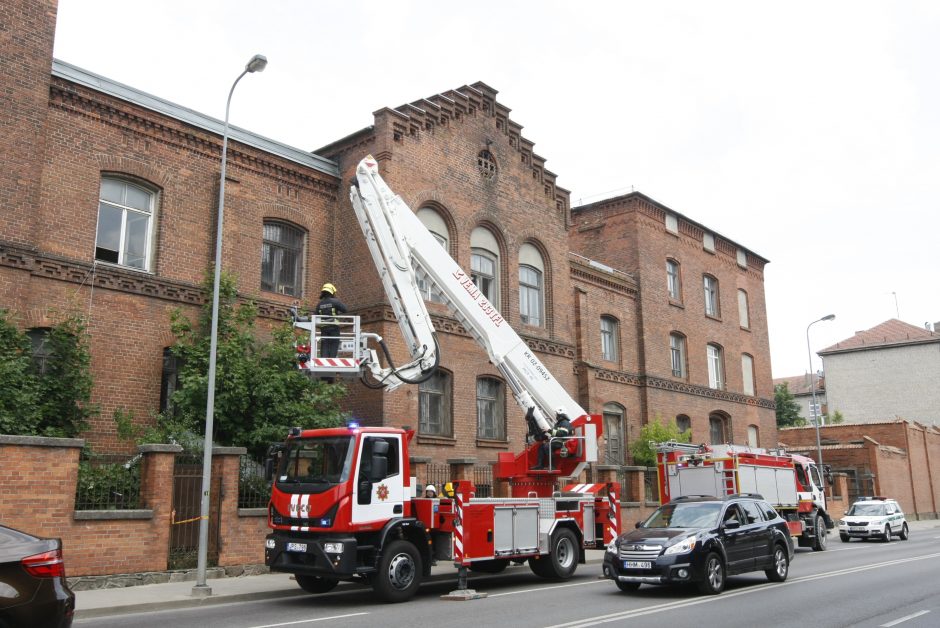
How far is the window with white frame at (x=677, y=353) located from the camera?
1346 inches

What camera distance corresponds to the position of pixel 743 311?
40.0m

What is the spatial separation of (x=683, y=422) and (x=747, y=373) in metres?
7.09

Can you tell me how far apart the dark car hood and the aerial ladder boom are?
268cm

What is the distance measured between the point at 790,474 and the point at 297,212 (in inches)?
630

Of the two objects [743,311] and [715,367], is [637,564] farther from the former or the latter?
[743,311]

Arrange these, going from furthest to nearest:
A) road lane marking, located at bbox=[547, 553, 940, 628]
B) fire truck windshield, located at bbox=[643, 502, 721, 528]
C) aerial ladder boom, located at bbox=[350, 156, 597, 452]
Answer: aerial ladder boom, located at bbox=[350, 156, 597, 452]
fire truck windshield, located at bbox=[643, 502, 721, 528]
road lane marking, located at bbox=[547, 553, 940, 628]

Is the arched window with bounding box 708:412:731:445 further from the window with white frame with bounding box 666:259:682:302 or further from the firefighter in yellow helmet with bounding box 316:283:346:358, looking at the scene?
the firefighter in yellow helmet with bounding box 316:283:346:358

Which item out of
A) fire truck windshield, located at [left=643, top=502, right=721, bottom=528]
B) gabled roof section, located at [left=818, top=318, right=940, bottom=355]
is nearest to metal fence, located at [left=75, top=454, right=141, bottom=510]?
fire truck windshield, located at [left=643, top=502, right=721, bottom=528]

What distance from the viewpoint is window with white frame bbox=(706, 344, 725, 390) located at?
120 feet

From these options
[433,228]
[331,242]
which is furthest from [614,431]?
[331,242]

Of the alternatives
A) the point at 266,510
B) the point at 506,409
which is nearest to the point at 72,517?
the point at 266,510

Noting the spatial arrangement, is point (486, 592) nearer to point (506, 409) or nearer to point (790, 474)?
point (506, 409)

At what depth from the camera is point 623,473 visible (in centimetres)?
Result: 2555

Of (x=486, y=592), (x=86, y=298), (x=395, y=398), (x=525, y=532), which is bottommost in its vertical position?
(x=486, y=592)
